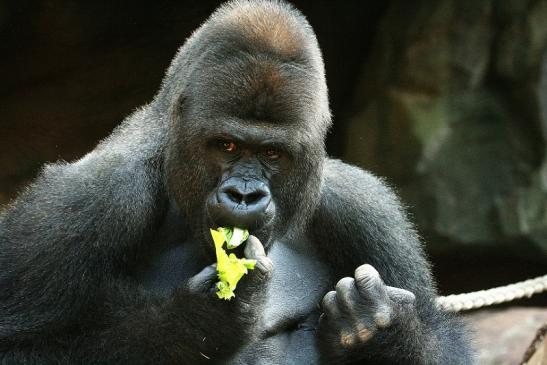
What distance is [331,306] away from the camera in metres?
4.91

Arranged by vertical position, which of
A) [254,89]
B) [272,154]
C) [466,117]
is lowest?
[466,117]

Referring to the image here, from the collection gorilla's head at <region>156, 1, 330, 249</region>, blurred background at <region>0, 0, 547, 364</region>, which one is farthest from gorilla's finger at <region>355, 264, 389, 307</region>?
blurred background at <region>0, 0, 547, 364</region>

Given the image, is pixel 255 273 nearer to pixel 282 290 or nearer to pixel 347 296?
pixel 347 296

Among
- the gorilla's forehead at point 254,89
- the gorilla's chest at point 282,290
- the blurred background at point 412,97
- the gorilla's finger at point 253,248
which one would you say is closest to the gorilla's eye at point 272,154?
the gorilla's forehead at point 254,89

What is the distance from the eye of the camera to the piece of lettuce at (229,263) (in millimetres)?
4094

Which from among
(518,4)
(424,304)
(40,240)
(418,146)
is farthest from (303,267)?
(518,4)

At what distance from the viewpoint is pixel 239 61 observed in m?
4.45

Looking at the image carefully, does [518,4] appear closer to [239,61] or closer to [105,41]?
[105,41]

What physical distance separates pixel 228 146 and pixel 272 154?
0.69ft

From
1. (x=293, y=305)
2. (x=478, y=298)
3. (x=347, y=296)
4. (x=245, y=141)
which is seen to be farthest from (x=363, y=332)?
(x=478, y=298)

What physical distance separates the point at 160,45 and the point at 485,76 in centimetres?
317

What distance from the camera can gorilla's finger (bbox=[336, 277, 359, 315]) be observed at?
4.76 m

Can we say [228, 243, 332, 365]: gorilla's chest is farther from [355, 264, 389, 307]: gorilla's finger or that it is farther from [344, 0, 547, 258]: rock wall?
[344, 0, 547, 258]: rock wall

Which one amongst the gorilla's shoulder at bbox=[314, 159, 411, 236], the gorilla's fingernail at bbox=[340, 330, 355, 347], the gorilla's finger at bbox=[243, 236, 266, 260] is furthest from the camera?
the gorilla's shoulder at bbox=[314, 159, 411, 236]
